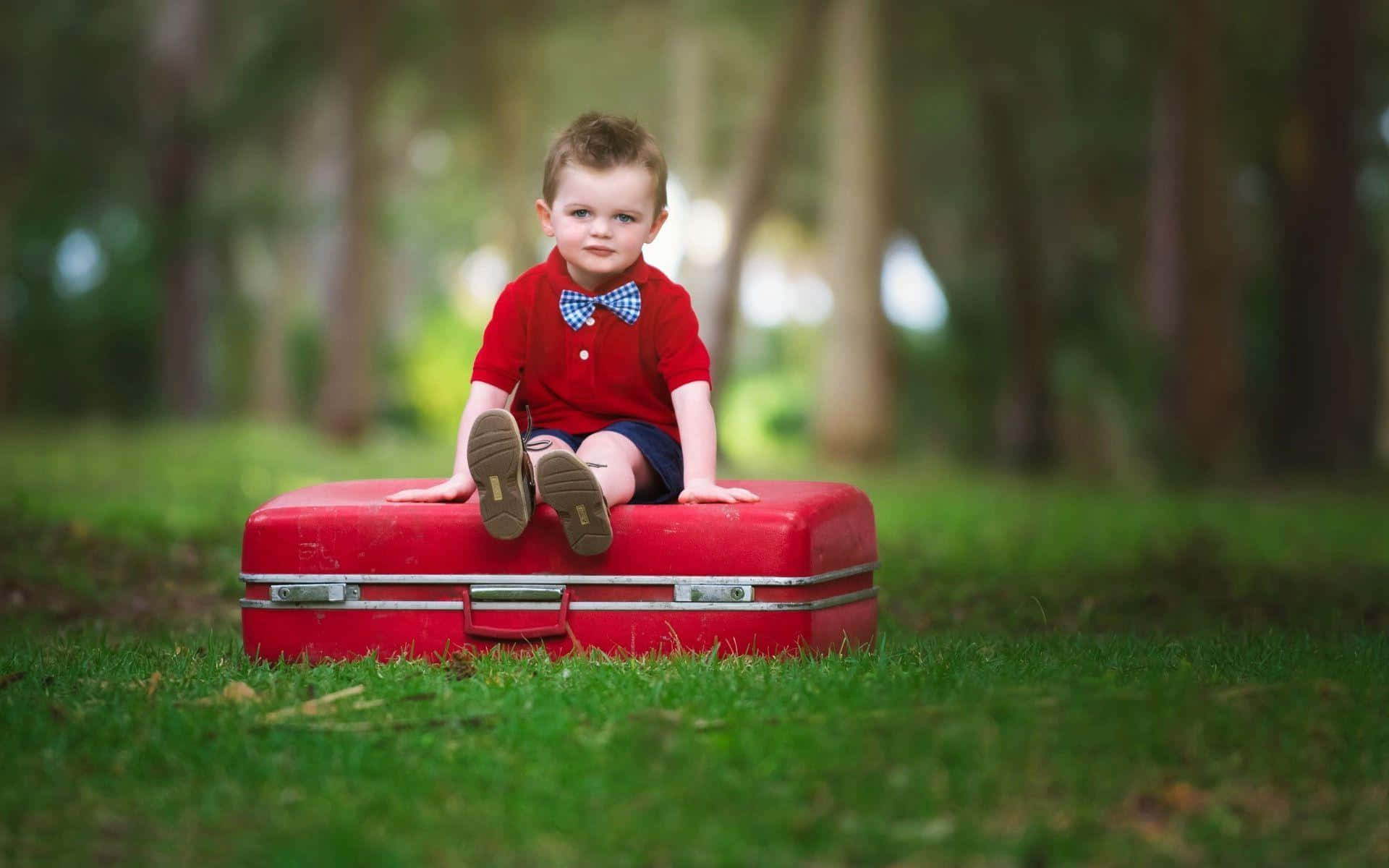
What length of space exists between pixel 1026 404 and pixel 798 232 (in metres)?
14.3

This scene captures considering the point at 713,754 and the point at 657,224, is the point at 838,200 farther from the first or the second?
the point at 713,754

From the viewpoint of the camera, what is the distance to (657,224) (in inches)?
208

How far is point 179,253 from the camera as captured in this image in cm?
2214

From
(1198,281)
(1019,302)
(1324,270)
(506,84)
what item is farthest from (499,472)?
(506,84)

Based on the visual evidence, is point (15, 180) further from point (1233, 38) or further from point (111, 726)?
point (111, 726)

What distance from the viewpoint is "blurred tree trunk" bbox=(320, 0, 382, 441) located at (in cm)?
2041

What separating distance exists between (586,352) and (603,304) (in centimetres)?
17

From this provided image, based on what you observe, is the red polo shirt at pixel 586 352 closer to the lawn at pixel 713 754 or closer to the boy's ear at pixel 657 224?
the boy's ear at pixel 657 224

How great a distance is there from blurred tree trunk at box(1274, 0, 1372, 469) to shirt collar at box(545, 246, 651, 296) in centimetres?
1453

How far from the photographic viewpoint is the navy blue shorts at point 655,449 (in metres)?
5.12

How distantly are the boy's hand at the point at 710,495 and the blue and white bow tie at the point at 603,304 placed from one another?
25.0 inches

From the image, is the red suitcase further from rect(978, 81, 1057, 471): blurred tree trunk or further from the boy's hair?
rect(978, 81, 1057, 471): blurred tree trunk

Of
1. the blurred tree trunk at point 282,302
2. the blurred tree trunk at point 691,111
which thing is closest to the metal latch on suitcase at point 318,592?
the blurred tree trunk at point 282,302

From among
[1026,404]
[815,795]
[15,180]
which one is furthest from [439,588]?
A: [15,180]
